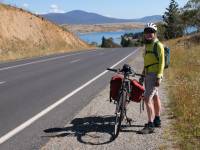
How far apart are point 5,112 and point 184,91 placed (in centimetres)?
438

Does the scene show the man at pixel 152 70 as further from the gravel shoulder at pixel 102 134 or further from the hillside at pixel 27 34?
the hillside at pixel 27 34

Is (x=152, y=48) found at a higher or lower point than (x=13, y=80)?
higher

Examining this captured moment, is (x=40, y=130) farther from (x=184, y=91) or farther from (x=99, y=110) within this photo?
(x=184, y=91)

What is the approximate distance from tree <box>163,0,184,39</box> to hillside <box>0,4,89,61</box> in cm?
5620

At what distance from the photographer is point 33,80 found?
1722 centimetres

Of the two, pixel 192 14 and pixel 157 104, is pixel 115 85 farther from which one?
pixel 192 14

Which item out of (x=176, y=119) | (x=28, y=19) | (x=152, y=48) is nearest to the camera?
(x=152, y=48)

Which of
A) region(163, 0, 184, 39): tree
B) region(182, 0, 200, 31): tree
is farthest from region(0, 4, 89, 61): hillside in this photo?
region(163, 0, 184, 39): tree

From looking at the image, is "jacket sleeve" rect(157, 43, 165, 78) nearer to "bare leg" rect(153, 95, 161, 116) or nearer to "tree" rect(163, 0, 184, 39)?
"bare leg" rect(153, 95, 161, 116)

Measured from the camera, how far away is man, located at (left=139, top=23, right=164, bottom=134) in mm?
8320

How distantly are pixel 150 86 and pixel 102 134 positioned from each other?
1259mm

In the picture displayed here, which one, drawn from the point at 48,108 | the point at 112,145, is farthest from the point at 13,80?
the point at 112,145

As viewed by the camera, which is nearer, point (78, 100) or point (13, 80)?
point (78, 100)

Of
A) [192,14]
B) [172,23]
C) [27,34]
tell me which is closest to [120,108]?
[27,34]
